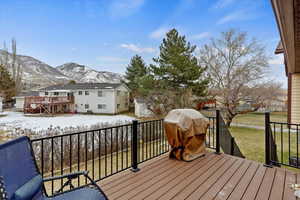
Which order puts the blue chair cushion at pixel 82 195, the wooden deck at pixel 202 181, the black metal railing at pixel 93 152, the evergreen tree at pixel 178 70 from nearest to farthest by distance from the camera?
the blue chair cushion at pixel 82 195 → the wooden deck at pixel 202 181 → the black metal railing at pixel 93 152 → the evergreen tree at pixel 178 70

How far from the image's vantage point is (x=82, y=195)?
1.50m

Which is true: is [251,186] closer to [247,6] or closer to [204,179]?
[204,179]

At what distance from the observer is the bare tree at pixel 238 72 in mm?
10992

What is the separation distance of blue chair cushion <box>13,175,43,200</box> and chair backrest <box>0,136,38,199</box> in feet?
0.13

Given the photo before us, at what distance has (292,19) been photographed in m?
1.98

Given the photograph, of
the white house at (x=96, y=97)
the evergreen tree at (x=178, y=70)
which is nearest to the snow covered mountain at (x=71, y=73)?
the white house at (x=96, y=97)

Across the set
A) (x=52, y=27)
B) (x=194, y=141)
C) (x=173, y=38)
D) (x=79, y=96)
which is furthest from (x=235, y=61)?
(x=79, y=96)

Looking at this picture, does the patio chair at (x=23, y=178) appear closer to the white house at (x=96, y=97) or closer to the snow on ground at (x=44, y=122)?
the snow on ground at (x=44, y=122)

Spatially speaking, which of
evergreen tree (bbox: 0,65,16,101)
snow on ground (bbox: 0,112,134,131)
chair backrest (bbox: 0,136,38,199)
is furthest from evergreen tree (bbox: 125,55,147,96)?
chair backrest (bbox: 0,136,38,199)

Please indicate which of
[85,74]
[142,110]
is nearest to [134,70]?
[142,110]

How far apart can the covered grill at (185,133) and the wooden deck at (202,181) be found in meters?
0.21

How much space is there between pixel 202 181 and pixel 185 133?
2.83ft

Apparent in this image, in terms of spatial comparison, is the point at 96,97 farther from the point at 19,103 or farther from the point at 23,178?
the point at 23,178

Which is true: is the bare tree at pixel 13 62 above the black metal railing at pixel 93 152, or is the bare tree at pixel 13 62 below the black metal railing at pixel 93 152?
above
